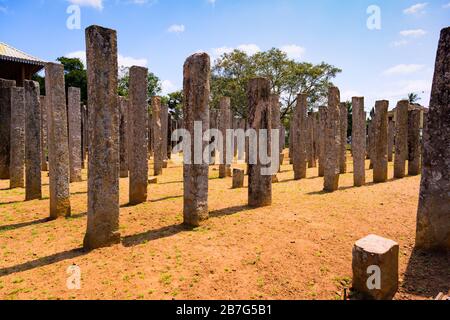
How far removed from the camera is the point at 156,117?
13977 millimetres

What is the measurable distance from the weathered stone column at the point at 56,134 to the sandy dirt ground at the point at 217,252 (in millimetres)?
692

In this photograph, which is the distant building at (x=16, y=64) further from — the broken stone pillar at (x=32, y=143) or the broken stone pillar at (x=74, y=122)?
the broken stone pillar at (x=32, y=143)

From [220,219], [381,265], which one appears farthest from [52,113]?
[381,265]

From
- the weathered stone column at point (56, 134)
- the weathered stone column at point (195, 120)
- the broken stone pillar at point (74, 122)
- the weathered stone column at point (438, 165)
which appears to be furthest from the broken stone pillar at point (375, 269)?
the broken stone pillar at point (74, 122)

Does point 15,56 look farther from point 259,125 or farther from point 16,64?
point 259,125

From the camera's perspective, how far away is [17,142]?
33.6 feet

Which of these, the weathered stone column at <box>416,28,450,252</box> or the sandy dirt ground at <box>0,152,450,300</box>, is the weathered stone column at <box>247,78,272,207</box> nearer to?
the sandy dirt ground at <box>0,152,450,300</box>

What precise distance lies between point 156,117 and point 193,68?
7.88 meters

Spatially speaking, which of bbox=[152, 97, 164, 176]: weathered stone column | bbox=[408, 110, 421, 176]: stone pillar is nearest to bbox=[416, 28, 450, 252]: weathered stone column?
bbox=[408, 110, 421, 176]: stone pillar

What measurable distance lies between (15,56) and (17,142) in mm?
12103

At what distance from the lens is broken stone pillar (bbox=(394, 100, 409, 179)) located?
Result: 39.7 feet

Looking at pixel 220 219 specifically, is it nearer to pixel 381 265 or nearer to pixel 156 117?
pixel 381 265

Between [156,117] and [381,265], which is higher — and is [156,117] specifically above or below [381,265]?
above
